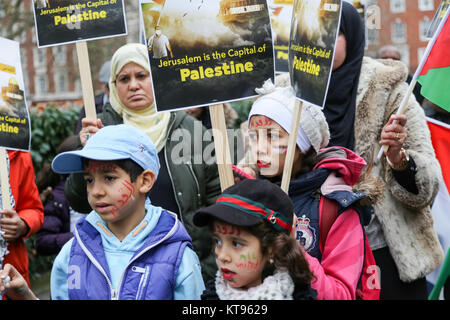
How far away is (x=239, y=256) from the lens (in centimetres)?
261

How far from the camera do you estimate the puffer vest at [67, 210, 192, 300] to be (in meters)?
2.86

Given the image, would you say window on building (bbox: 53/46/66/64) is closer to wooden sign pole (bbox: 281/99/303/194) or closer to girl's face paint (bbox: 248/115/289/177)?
girl's face paint (bbox: 248/115/289/177)

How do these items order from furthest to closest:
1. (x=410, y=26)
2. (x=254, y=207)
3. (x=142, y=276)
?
(x=410, y=26) < (x=142, y=276) < (x=254, y=207)

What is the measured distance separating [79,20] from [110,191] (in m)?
1.12

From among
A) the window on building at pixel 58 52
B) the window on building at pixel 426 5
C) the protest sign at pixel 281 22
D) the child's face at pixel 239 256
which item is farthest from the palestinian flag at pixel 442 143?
the window on building at pixel 426 5

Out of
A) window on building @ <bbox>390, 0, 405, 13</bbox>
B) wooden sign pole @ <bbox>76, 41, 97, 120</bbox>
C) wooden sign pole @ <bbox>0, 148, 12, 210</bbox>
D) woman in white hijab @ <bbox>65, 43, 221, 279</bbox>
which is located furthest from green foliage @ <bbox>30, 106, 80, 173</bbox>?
window on building @ <bbox>390, 0, 405, 13</bbox>

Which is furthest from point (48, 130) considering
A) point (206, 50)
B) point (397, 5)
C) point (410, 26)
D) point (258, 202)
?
point (397, 5)

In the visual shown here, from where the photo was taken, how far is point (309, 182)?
120 inches

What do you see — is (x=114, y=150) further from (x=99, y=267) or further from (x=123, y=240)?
(x=99, y=267)

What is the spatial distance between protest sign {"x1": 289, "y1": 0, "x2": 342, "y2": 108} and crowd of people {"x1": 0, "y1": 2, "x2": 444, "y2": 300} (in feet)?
0.56

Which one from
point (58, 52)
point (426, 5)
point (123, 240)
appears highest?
point (426, 5)

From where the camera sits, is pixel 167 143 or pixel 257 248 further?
pixel 167 143
